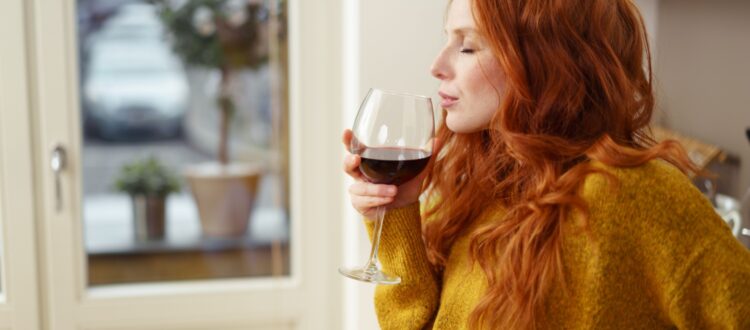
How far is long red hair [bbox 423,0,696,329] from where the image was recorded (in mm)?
1094

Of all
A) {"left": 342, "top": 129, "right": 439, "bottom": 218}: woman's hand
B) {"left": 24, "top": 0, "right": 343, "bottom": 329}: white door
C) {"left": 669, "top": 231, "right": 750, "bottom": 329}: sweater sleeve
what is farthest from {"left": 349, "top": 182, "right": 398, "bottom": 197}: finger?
{"left": 24, "top": 0, "right": 343, "bottom": 329}: white door

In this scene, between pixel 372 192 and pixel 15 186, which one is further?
pixel 15 186

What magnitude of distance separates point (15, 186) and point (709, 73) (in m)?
1.91

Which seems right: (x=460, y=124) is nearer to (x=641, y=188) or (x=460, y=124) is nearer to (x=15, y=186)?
(x=641, y=188)

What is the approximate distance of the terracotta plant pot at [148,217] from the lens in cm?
222

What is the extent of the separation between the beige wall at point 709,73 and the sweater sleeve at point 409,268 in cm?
104

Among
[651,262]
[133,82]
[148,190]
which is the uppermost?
[133,82]

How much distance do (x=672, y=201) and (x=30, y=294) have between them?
5.67 feet

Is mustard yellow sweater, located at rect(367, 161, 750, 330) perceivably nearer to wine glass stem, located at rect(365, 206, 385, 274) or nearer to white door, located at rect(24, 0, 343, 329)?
wine glass stem, located at rect(365, 206, 385, 274)

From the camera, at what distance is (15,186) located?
6.59 feet

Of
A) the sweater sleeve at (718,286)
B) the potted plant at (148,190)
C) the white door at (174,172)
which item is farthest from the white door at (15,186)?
the sweater sleeve at (718,286)

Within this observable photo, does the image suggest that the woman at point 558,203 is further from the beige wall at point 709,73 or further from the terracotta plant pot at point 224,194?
the terracotta plant pot at point 224,194

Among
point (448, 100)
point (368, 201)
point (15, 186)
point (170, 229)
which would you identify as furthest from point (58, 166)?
point (448, 100)

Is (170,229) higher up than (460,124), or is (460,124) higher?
(460,124)
